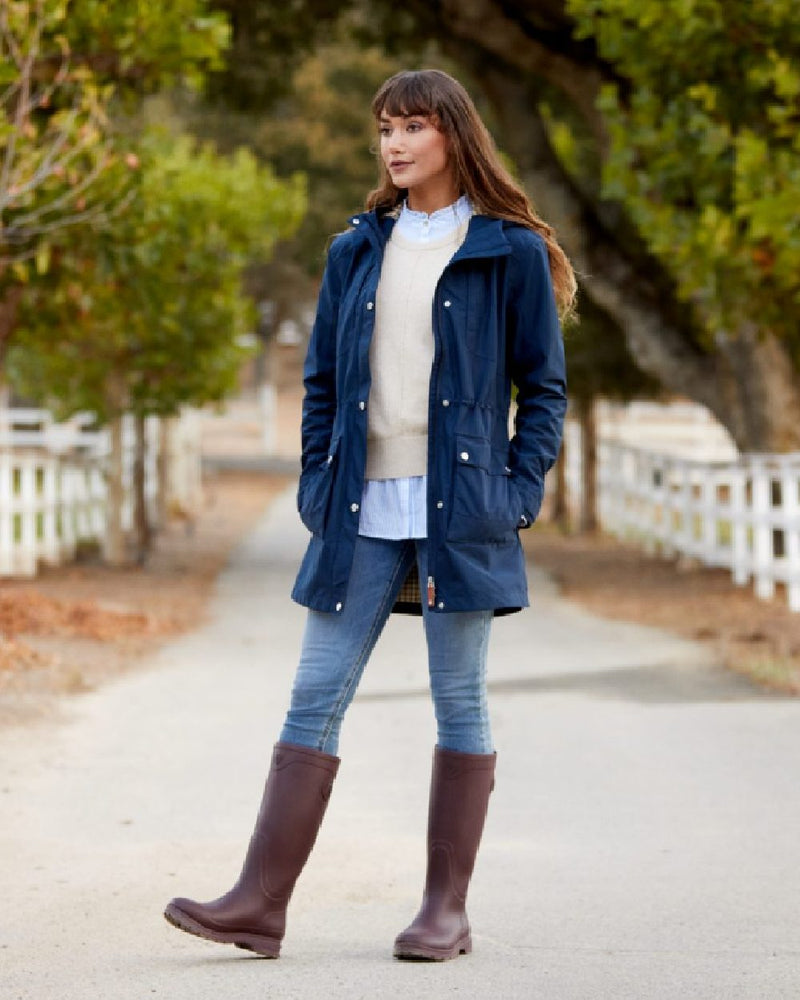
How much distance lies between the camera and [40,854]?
6.36 meters

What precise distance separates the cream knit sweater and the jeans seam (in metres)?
0.23

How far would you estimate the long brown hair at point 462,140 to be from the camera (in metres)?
4.86

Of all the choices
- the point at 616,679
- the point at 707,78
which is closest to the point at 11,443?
the point at 707,78

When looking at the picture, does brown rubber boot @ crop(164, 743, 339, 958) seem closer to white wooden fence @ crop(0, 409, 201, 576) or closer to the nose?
the nose

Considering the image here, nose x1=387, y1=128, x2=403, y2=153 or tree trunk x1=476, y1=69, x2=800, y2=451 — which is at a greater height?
tree trunk x1=476, y1=69, x2=800, y2=451

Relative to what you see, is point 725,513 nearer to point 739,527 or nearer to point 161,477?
point 739,527

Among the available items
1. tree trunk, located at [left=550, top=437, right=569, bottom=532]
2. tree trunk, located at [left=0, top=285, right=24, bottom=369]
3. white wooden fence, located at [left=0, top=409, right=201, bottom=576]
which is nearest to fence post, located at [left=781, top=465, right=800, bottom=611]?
tree trunk, located at [left=0, top=285, right=24, bottom=369]

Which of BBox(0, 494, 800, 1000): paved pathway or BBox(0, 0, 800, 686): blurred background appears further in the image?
BBox(0, 0, 800, 686): blurred background

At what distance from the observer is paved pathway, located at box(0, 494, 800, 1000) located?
15.9ft

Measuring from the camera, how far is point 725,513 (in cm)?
1770

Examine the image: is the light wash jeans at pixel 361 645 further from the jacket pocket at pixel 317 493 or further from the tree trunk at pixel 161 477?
the tree trunk at pixel 161 477

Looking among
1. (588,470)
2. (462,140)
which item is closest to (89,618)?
(462,140)

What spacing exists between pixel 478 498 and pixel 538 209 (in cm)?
1139

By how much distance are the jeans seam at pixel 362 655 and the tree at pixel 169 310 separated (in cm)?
1082
